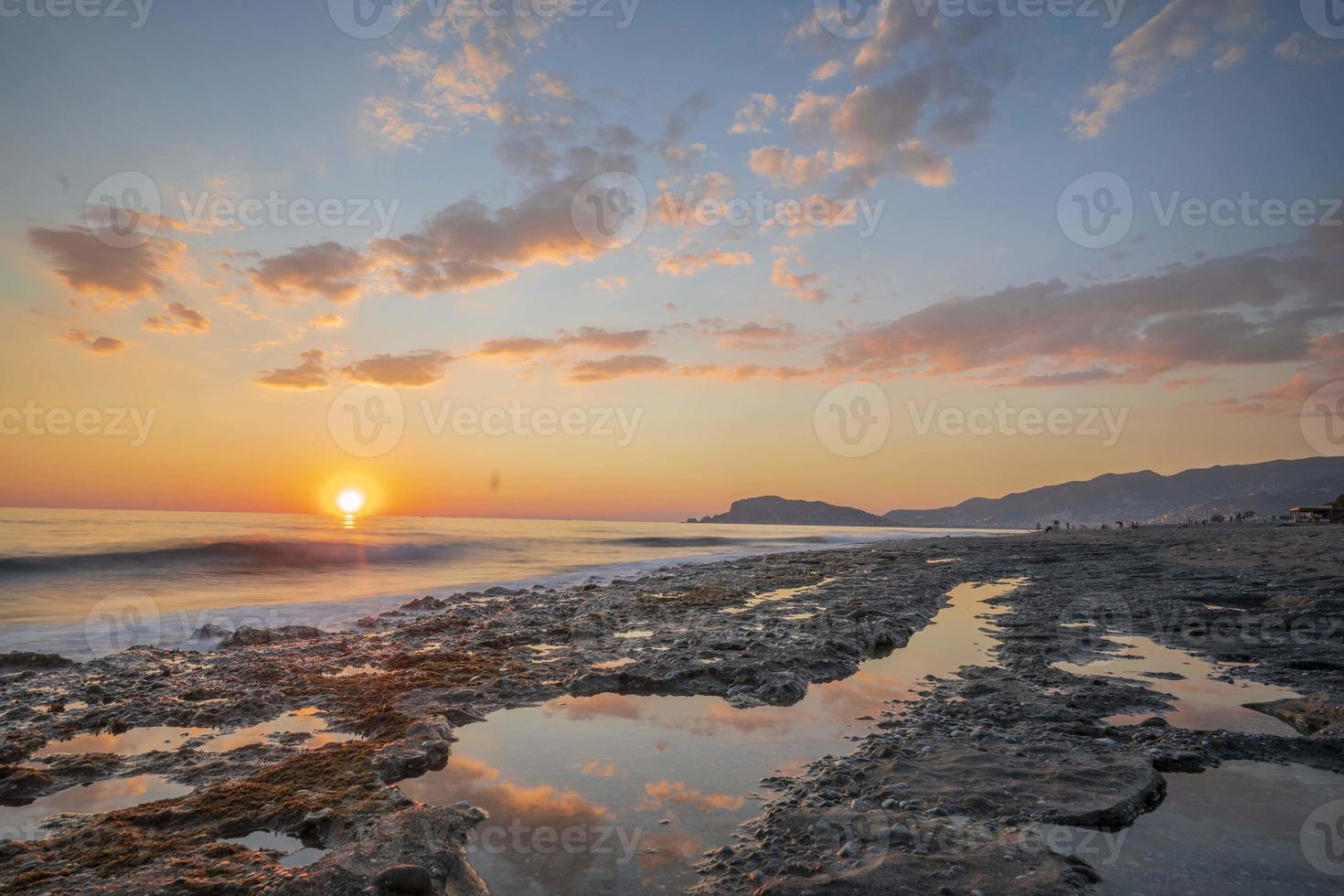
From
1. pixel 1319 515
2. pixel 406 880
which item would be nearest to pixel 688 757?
pixel 406 880

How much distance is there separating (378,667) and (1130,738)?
33.1ft

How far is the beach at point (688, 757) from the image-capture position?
376 cm

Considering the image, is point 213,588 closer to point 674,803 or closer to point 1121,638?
point 674,803

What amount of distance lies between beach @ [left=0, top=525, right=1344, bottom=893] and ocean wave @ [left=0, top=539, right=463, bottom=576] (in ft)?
63.6

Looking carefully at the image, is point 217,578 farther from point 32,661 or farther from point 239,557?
point 32,661

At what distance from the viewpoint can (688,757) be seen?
5.68 m

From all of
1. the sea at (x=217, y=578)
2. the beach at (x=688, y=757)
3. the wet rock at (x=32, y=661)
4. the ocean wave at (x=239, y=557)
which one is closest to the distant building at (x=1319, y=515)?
the sea at (x=217, y=578)

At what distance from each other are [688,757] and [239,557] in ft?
109

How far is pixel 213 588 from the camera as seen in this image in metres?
21.9

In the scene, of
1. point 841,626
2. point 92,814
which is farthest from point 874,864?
point 841,626

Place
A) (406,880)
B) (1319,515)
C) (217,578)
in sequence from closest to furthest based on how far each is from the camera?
(406,880) < (217,578) < (1319,515)

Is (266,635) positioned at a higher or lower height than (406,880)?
lower

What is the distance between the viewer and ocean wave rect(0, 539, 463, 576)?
24266 millimetres

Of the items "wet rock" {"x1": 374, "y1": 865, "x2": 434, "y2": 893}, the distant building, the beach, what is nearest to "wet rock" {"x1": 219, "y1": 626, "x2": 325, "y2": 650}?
the beach
